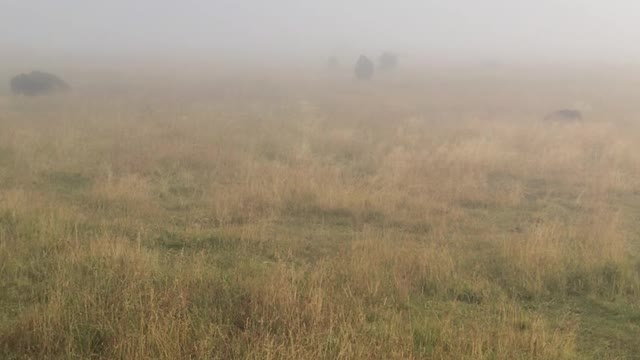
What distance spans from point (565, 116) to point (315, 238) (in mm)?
19546

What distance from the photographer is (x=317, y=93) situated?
36.4m

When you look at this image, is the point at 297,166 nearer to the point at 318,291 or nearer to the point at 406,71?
the point at 318,291

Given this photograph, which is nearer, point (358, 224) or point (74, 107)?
point (358, 224)

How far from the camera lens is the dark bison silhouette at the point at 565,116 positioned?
25.7m

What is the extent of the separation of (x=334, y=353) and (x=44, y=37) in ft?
422

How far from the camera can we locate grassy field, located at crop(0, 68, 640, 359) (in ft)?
19.0

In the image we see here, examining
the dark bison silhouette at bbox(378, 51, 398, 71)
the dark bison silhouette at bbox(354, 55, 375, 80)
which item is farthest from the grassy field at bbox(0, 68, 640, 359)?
the dark bison silhouette at bbox(378, 51, 398, 71)

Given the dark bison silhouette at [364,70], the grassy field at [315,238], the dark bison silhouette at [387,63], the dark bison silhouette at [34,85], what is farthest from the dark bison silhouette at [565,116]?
the dark bison silhouette at [387,63]

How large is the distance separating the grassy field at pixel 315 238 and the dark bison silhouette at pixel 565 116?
1032 millimetres

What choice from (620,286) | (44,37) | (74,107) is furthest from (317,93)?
(44,37)

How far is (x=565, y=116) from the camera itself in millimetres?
26438

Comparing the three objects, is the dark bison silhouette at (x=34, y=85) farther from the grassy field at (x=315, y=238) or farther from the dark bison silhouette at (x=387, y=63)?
the dark bison silhouette at (x=387, y=63)

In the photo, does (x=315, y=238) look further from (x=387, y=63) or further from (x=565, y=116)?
(x=387, y=63)

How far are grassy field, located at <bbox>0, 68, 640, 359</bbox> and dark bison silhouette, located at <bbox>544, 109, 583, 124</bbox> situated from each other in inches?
40.6
